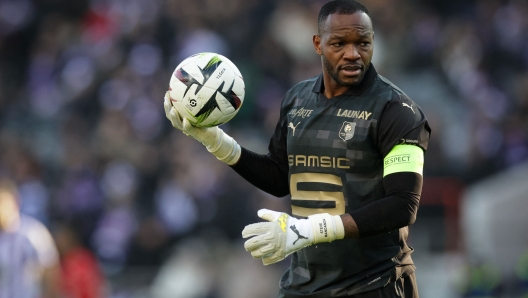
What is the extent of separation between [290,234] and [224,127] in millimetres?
7565

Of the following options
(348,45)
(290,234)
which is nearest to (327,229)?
(290,234)

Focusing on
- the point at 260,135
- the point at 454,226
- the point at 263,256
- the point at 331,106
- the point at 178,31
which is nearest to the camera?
the point at 263,256

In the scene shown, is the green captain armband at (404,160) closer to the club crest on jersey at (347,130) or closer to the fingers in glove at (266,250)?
the club crest on jersey at (347,130)

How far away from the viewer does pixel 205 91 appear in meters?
4.32

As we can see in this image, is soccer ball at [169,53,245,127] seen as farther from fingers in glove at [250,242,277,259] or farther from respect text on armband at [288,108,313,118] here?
fingers in glove at [250,242,277,259]

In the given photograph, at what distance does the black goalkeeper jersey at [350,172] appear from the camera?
391cm

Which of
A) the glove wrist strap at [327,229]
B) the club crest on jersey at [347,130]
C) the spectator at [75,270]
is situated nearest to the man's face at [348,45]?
the club crest on jersey at [347,130]

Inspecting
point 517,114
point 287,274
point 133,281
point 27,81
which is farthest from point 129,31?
point 287,274

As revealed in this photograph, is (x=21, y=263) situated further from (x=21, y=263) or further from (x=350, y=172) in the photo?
(x=350, y=172)

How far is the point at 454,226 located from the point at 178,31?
5.17 m

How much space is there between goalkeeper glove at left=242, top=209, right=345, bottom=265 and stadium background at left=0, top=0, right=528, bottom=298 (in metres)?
5.53

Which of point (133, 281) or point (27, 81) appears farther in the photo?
point (27, 81)

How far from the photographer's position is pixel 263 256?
12.3 ft

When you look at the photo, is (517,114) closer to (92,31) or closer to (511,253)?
(511,253)
